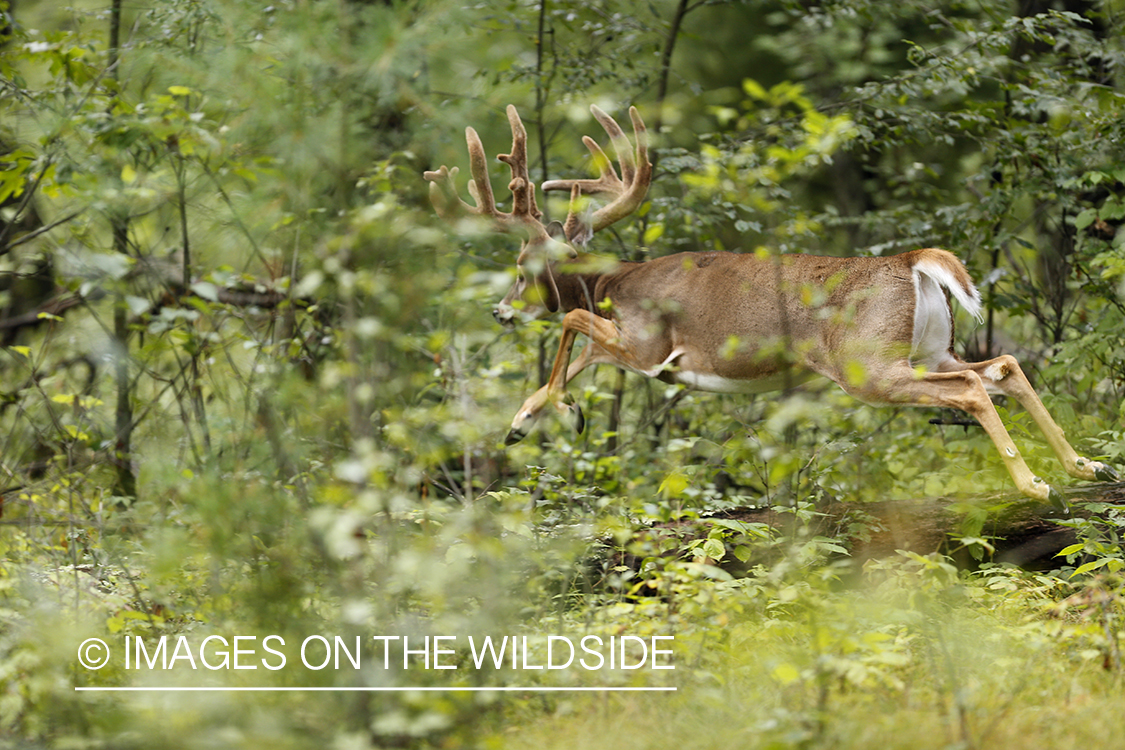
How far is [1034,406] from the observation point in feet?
16.3

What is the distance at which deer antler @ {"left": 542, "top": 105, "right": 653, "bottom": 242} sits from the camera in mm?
5969

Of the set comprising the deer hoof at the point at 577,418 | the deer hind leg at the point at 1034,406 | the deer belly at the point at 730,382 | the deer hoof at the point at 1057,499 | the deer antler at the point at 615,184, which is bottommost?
the deer hoof at the point at 577,418

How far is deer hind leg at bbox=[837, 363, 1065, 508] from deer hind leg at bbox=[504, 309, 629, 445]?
1.42m

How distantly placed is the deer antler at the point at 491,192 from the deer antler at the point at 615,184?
0.91ft

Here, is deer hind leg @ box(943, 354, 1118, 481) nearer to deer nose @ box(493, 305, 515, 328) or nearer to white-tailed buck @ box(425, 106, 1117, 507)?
white-tailed buck @ box(425, 106, 1117, 507)

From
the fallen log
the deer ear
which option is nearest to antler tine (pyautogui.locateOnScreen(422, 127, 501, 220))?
the deer ear

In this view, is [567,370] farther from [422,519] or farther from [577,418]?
[422,519]

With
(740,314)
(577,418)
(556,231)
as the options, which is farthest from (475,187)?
(740,314)

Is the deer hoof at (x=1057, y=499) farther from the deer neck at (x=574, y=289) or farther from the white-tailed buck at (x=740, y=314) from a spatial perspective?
the deer neck at (x=574, y=289)

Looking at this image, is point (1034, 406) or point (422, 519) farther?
point (1034, 406)

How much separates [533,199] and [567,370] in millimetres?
1073

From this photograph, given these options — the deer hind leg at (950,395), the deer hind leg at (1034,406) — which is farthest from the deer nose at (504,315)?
the deer hind leg at (1034,406)

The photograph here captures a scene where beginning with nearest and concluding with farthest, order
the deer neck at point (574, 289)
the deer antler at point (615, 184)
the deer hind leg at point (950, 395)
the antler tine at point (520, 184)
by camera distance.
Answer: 1. the deer hind leg at point (950, 395)
2. the antler tine at point (520, 184)
3. the deer antler at point (615, 184)
4. the deer neck at point (574, 289)

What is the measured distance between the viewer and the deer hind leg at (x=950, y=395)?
4.72 m
